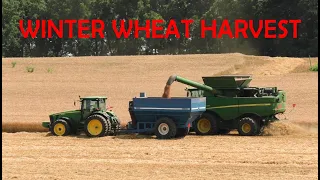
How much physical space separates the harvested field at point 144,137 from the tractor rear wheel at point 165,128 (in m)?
0.36

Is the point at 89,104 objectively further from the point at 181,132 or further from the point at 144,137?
the point at 181,132

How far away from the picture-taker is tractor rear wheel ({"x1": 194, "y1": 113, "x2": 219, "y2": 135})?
2356cm

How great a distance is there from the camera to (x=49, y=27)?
234ft

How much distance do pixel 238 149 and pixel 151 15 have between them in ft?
163

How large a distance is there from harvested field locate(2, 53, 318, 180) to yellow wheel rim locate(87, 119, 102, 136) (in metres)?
0.46

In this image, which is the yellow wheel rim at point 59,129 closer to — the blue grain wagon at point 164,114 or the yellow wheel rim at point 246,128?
the blue grain wagon at point 164,114

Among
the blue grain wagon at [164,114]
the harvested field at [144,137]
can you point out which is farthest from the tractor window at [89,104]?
the blue grain wagon at [164,114]

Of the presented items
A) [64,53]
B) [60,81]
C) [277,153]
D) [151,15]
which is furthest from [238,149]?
[64,53]

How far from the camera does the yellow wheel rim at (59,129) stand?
23.3m

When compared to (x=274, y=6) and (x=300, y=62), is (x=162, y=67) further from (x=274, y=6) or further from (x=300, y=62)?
(x=274, y=6)

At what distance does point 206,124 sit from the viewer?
23766 mm

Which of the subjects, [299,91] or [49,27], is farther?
[49,27]

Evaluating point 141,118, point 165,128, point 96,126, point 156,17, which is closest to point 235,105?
point 165,128

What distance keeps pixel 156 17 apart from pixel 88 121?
45479 mm
